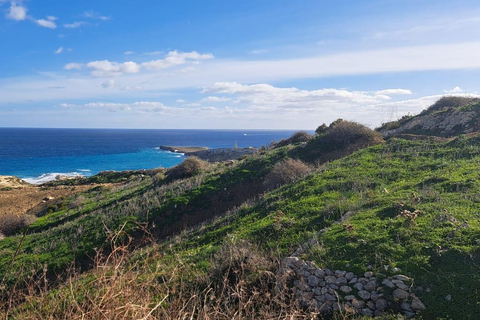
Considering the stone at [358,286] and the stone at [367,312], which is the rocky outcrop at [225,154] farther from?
the stone at [367,312]

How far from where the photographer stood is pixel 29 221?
849 inches

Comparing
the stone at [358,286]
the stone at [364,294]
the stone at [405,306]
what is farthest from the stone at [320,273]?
the stone at [405,306]

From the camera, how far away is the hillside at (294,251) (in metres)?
5.07

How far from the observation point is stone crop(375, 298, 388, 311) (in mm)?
5875

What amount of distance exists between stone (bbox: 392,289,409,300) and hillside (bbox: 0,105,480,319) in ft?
0.06

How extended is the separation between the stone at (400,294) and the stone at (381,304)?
230 millimetres

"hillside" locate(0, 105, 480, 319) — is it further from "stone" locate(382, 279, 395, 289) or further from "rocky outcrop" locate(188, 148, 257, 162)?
"rocky outcrop" locate(188, 148, 257, 162)

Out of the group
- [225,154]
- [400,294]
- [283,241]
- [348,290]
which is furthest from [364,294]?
[225,154]

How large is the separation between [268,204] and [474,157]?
A: 918 cm

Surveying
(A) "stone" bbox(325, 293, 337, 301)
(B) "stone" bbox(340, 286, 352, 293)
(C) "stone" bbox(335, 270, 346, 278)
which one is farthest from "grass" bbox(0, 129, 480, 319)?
(A) "stone" bbox(325, 293, 337, 301)

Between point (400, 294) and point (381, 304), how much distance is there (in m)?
0.41

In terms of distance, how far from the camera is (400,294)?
5914 mm

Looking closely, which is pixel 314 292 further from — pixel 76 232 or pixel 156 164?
pixel 156 164

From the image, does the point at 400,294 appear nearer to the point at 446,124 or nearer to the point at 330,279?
the point at 330,279
